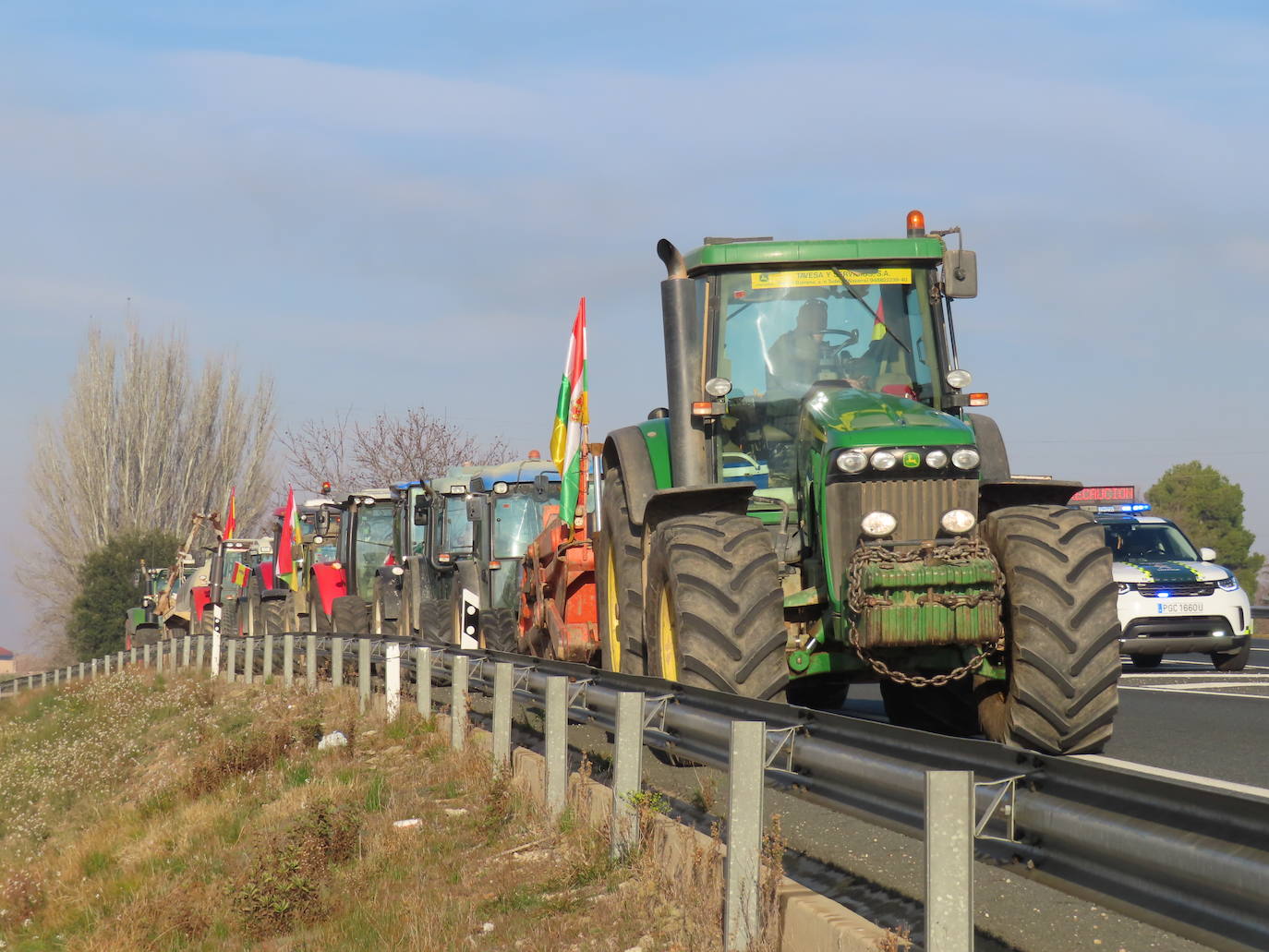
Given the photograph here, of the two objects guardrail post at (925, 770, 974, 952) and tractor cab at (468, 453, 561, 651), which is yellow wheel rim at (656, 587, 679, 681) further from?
tractor cab at (468, 453, 561, 651)

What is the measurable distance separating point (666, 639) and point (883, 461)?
63.8 inches

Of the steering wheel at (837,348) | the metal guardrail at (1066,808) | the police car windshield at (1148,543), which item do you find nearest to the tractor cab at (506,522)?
the police car windshield at (1148,543)

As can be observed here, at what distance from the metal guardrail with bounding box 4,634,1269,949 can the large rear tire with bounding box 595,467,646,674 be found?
411 cm

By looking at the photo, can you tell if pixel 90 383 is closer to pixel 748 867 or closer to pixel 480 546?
pixel 480 546

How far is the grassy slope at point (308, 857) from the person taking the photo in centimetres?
637

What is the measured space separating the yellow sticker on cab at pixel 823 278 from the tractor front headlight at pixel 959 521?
2.47 meters

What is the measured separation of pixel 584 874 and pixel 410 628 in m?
14.6

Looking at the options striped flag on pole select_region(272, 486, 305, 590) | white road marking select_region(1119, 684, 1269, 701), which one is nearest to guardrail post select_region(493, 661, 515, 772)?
white road marking select_region(1119, 684, 1269, 701)

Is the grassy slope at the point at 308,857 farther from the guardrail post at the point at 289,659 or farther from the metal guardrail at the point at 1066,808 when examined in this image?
the guardrail post at the point at 289,659

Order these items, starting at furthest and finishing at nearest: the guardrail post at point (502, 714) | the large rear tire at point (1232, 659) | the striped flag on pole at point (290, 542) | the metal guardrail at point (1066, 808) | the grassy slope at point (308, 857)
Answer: the striped flag on pole at point (290, 542) → the large rear tire at point (1232, 659) → the guardrail post at point (502, 714) → the grassy slope at point (308, 857) → the metal guardrail at point (1066, 808)

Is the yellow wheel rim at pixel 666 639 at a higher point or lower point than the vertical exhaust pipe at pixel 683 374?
lower

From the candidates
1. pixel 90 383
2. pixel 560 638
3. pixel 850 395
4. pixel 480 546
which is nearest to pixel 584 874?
pixel 850 395

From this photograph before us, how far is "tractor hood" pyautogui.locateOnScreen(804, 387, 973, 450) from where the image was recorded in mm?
8234

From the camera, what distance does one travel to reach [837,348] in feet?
32.6
